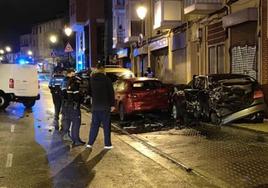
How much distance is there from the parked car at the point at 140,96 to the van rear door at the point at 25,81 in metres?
6.70

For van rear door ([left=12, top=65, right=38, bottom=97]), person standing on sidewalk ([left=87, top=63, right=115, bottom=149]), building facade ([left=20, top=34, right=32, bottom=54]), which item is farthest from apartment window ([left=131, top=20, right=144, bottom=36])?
building facade ([left=20, top=34, right=32, bottom=54])

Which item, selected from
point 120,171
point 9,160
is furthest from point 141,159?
point 9,160

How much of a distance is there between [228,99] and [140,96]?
384 centimetres

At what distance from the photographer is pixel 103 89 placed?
11.4 metres

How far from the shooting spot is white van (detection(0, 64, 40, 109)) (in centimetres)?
2297

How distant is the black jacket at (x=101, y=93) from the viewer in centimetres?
1138

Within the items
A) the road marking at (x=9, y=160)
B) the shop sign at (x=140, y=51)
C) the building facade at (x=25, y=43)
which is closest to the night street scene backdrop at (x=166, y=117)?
the road marking at (x=9, y=160)

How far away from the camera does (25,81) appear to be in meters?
23.3

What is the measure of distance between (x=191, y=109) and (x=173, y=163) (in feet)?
22.1

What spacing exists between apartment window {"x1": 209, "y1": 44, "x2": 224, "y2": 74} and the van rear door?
808 centimetres

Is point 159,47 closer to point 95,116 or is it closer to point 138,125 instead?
point 138,125

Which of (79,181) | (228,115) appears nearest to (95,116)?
(79,181)

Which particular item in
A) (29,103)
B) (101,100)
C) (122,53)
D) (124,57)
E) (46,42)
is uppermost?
(46,42)

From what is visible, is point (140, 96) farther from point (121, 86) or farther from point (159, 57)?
point (159, 57)
